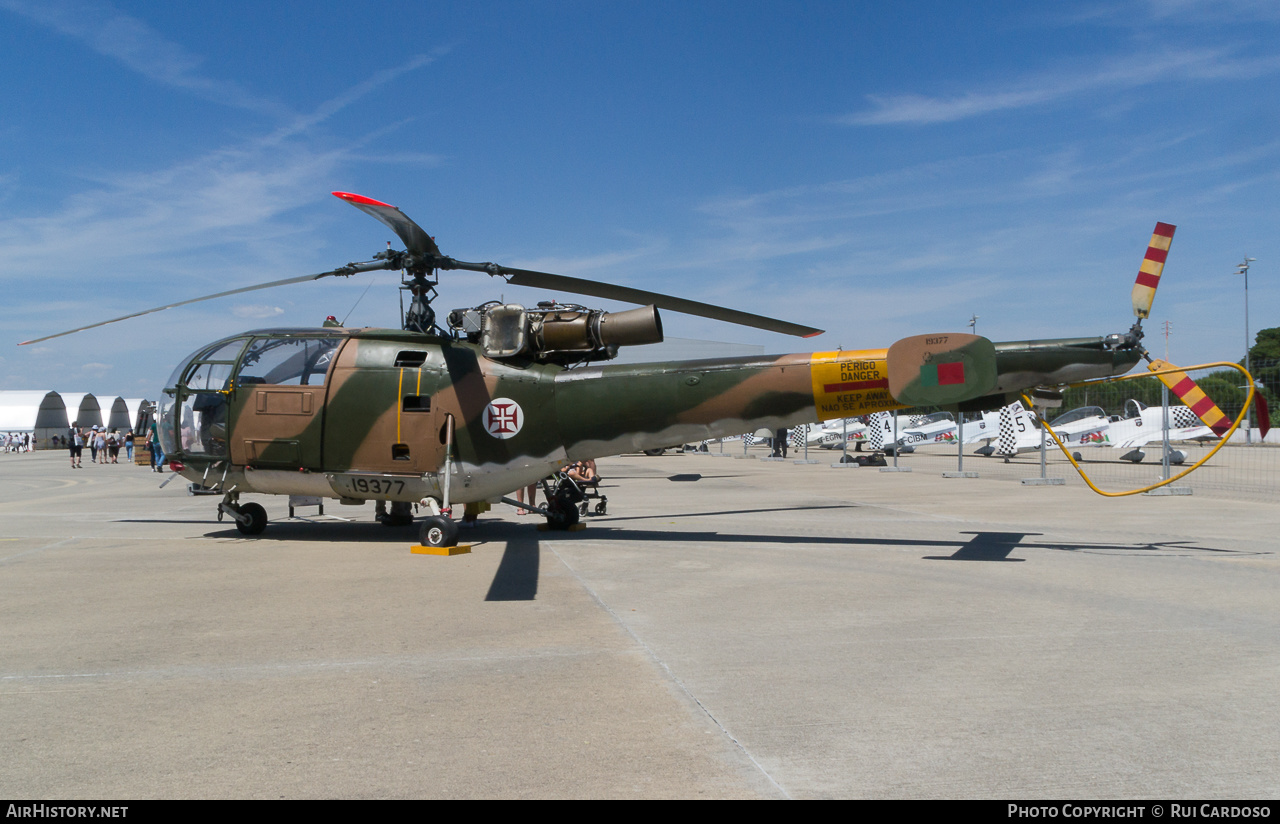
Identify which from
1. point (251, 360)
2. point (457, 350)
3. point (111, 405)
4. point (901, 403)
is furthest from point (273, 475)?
point (111, 405)

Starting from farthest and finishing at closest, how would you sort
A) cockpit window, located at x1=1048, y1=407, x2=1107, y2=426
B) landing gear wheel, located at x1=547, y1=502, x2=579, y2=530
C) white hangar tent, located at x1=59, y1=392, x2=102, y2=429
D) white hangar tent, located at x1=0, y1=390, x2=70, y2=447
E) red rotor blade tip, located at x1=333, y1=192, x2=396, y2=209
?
1. white hangar tent, located at x1=59, y1=392, x2=102, y2=429
2. white hangar tent, located at x1=0, y1=390, x2=70, y2=447
3. cockpit window, located at x1=1048, y1=407, x2=1107, y2=426
4. landing gear wheel, located at x1=547, y1=502, x2=579, y2=530
5. red rotor blade tip, located at x1=333, y1=192, x2=396, y2=209

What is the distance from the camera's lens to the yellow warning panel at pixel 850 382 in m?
9.54

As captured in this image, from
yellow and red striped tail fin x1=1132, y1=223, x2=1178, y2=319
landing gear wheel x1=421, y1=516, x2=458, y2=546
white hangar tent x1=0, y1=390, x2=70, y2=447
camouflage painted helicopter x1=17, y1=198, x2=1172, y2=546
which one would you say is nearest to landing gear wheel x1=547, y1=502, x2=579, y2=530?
camouflage painted helicopter x1=17, y1=198, x2=1172, y2=546

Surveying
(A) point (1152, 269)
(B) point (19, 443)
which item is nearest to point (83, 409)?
(B) point (19, 443)

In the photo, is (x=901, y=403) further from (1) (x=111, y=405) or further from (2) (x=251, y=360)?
(1) (x=111, y=405)

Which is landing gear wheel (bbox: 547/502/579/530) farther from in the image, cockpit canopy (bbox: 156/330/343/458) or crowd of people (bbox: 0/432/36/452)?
crowd of people (bbox: 0/432/36/452)

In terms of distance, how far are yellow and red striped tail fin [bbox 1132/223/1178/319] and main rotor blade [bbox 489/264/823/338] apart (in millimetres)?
3396

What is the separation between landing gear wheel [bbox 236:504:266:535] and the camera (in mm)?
11211

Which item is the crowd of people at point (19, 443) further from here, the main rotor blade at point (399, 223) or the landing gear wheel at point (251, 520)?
the main rotor blade at point (399, 223)

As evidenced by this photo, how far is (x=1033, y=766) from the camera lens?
3385 mm

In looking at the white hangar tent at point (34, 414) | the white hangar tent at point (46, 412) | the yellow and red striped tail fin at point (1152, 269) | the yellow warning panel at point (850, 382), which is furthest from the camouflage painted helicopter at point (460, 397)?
the white hangar tent at point (34, 414)

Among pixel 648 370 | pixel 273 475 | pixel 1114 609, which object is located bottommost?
pixel 1114 609

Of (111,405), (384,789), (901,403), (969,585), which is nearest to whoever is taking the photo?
(384,789)

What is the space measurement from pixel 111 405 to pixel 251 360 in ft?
328
